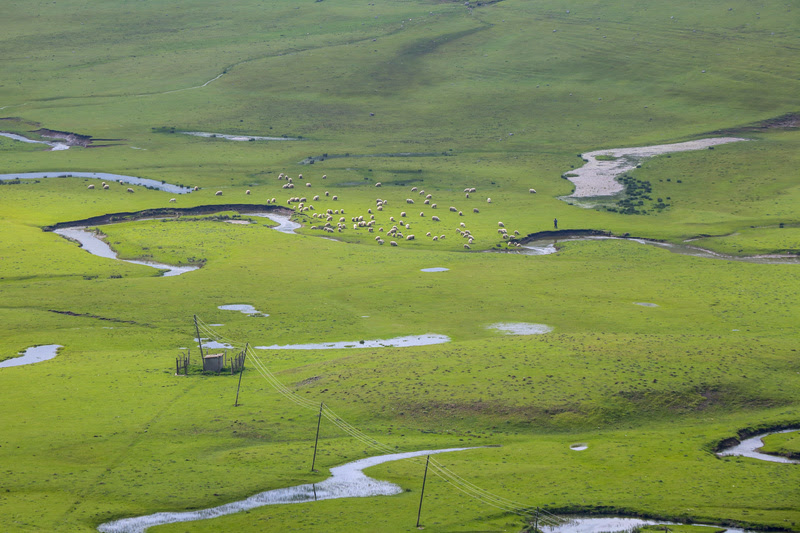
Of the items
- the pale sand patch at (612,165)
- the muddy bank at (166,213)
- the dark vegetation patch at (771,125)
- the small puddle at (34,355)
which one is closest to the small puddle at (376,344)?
the small puddle at (34,355)

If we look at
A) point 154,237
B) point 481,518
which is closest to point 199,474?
point 481,518

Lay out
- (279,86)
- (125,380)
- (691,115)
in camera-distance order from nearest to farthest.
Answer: (125,380), (691,115), (279,86)

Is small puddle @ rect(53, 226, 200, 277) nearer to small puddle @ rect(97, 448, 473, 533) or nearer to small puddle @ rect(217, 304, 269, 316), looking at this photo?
small puddle @ rect(217, 304, 269, 316)

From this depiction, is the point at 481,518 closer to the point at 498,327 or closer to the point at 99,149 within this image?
the point at 498,327

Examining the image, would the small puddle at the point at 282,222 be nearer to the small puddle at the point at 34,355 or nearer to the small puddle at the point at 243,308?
the small puddle at the point at 243,308

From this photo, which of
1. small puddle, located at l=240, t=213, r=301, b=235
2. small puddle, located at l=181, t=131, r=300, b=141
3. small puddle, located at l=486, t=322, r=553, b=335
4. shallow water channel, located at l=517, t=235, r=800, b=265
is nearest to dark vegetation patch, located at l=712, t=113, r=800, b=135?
shallow water channel, located at l=517, t=235, r=800, b=265

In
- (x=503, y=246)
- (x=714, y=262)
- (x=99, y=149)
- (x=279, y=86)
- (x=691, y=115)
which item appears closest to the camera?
(x=714, y=262)

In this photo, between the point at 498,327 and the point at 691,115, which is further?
the point at 691,115
